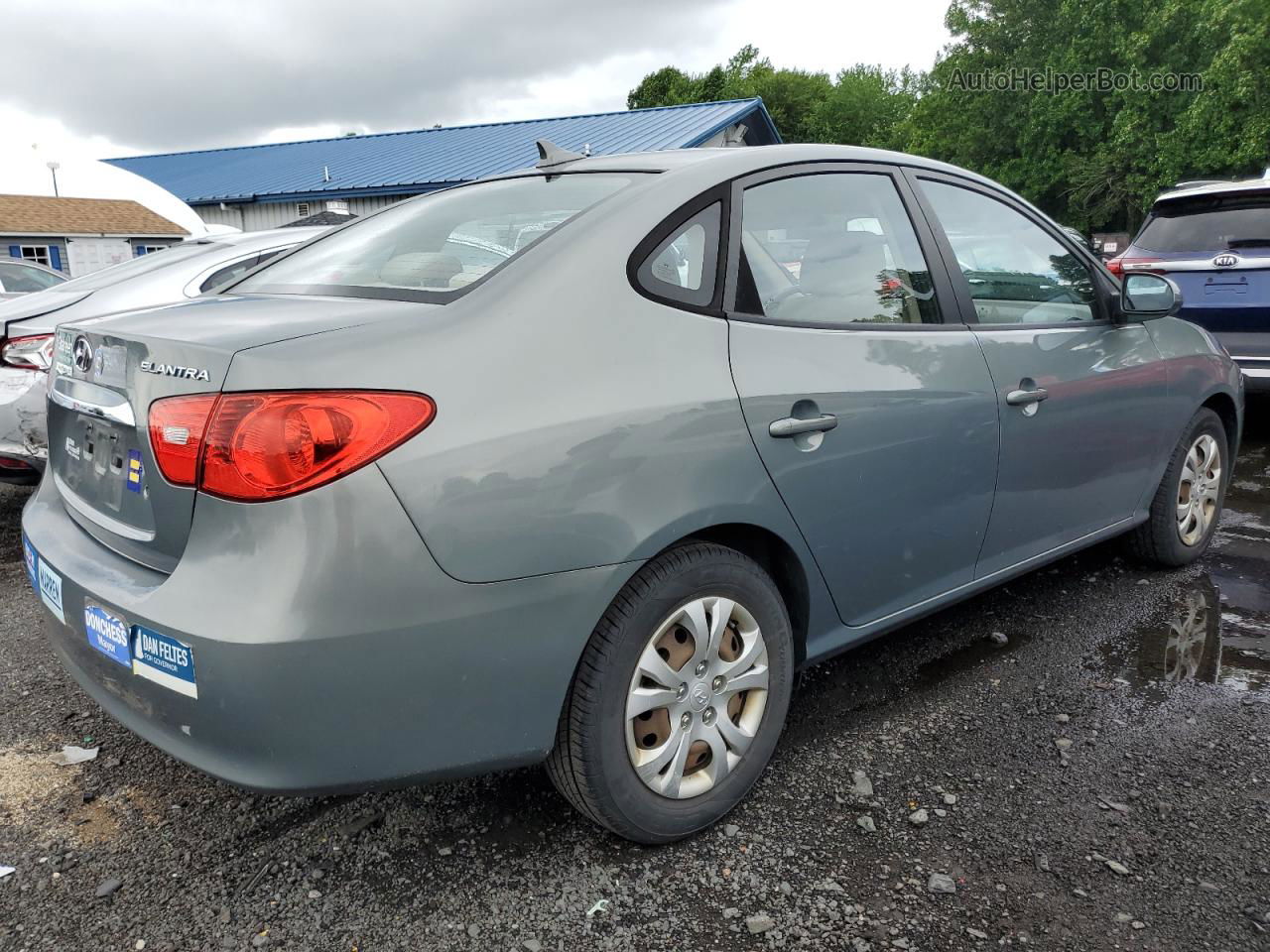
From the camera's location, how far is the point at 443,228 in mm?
2686

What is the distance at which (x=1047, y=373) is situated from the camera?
10.3ft

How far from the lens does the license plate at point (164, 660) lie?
6.06 ft

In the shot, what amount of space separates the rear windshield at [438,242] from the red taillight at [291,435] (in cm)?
41

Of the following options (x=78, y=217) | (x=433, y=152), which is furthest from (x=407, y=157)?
(x=78, y=217)

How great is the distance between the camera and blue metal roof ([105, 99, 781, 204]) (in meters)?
25.2

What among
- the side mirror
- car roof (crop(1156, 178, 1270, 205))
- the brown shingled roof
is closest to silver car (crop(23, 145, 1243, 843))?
the side mirror

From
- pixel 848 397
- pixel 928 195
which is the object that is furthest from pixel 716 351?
pixel 928 195

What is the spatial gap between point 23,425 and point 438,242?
299 cm

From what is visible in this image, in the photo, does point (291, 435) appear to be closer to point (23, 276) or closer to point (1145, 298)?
point (1145, 298)

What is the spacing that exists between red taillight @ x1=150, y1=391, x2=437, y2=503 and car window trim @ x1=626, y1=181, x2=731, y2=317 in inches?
24.1

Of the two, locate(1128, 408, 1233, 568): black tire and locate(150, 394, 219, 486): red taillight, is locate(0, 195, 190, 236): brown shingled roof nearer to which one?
locate(1128, 408, 1233, 568): black tire

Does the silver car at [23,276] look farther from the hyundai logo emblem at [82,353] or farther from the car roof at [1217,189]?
the car roof at [1217,189]

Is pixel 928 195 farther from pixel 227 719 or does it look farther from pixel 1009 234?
pixel 227 719

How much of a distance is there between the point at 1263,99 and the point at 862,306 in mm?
35483
